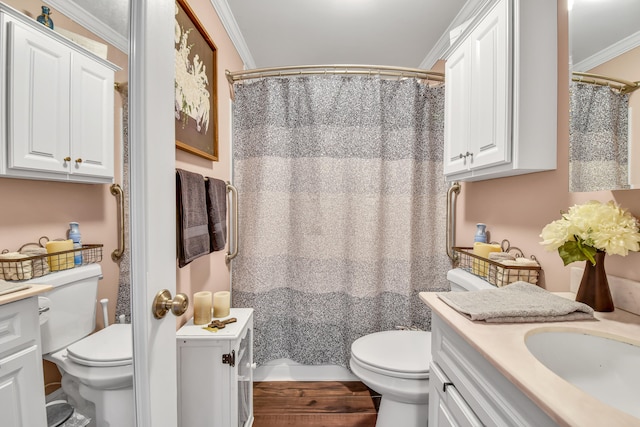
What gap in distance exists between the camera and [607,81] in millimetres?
975

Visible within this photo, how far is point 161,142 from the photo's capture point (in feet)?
2.58

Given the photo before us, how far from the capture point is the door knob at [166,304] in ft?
2.50

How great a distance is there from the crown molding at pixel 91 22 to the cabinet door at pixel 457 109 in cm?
139

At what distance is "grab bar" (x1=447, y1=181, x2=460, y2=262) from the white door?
1.72 metres

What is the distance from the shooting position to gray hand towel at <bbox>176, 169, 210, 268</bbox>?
1.31 meters

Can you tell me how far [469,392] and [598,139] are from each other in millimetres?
872

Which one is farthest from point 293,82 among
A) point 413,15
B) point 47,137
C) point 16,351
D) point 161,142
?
point 16,351

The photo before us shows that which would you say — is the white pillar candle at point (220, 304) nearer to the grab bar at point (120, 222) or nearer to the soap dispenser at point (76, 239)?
the grab bar at point (120, 222)

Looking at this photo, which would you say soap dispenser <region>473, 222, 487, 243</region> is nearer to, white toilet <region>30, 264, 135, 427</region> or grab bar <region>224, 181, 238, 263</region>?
grab bar <region>224, 181, 238, 263</region>

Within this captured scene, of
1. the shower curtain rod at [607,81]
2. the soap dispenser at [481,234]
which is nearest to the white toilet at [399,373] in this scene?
→ the soap dispenser at [481,234]

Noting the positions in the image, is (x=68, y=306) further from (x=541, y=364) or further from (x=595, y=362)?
(x=595, y=362)

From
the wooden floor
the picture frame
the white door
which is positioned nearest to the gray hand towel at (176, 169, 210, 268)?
the picture frame

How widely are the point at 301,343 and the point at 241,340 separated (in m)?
0.70

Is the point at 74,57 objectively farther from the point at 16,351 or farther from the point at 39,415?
the point at 39,415
